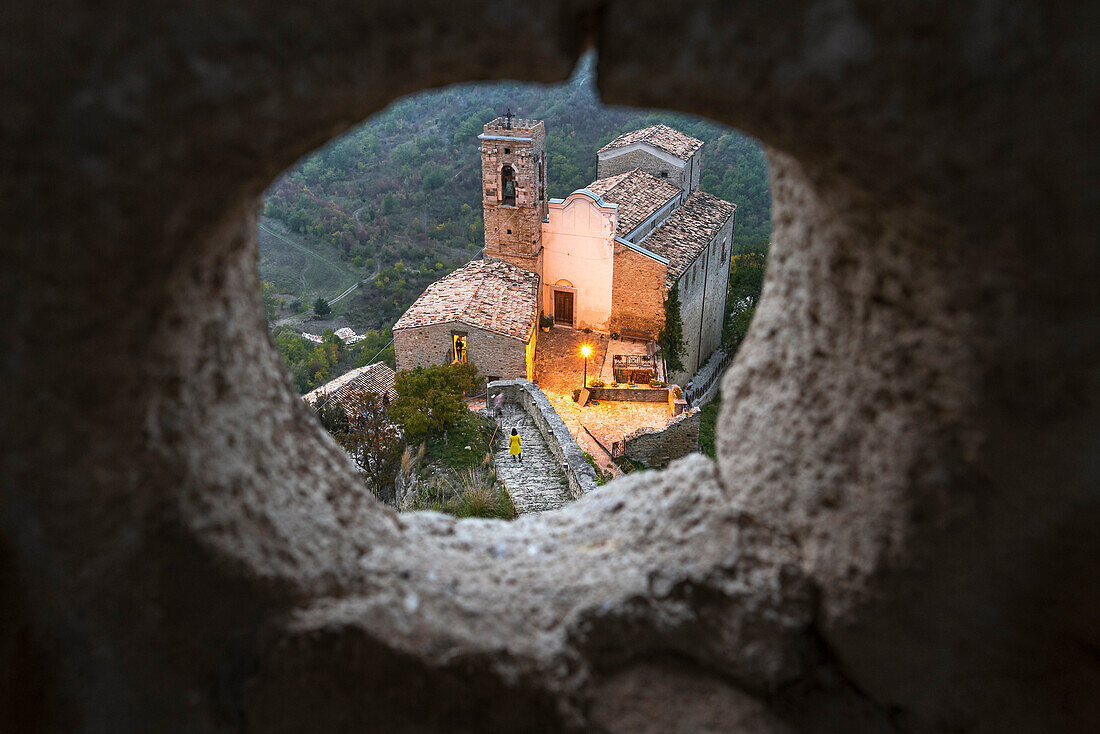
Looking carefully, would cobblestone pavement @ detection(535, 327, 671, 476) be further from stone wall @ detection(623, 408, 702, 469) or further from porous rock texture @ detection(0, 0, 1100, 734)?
porous rock texture @ detection(0, 0, 1100, 734)

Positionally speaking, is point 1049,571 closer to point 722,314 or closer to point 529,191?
point 529,191

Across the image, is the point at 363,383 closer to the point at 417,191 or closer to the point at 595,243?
the point at 595,243

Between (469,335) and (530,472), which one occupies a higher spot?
(469,335)

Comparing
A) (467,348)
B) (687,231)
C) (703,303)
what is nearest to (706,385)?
(703,303)

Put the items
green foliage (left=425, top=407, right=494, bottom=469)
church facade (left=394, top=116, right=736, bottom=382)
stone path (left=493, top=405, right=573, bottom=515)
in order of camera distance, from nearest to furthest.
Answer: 1. stone path (left=493, top=405, right=573, bottom=515)
2. green foliage (left=425, top=407, right=494, bottom=469)
3. church facade (left=394, top=116, right=736, bottom=382)

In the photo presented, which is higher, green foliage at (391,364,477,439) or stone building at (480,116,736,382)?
stone building at (480,116,736,382)

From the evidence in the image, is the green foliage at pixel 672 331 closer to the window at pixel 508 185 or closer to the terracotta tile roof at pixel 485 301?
the terracotta tile roof at pixel 485 301

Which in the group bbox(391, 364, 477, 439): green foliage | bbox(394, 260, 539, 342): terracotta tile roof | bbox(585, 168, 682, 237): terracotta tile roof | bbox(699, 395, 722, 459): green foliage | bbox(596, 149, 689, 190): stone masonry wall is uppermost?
bbox(596, 149, 689, 190): stone masonry wall

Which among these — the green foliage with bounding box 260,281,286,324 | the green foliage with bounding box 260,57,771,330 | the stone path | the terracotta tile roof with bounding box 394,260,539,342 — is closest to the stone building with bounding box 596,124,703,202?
the green foliage with bounding box 260,57,771,330
